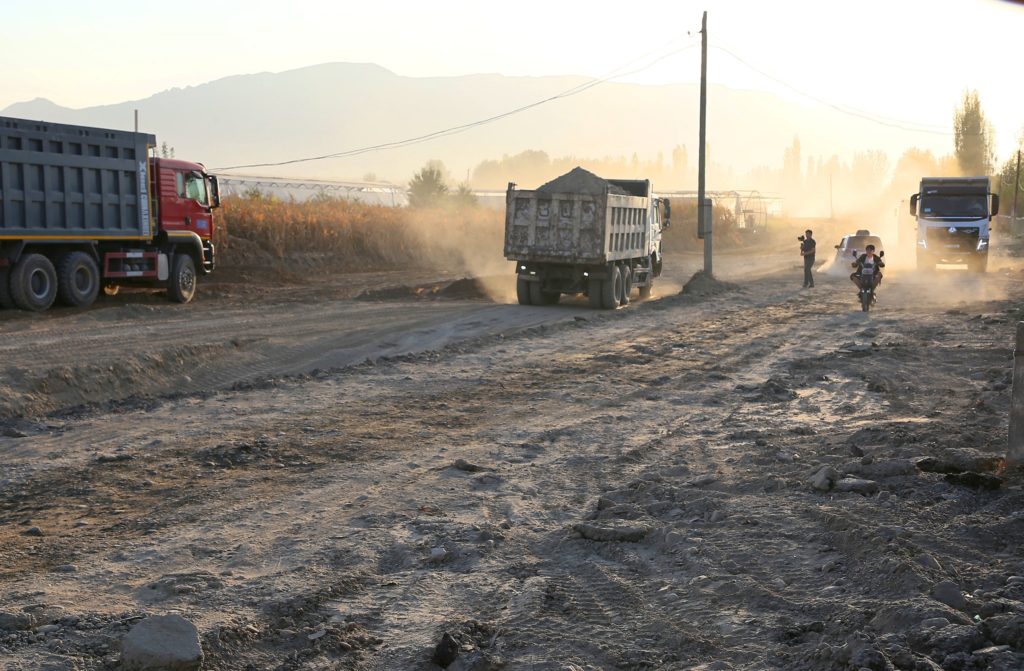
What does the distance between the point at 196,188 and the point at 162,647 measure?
68.5 feet

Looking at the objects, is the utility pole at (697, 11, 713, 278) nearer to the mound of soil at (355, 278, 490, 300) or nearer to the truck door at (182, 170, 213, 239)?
the mound of soil at (355, 278, 490, 300)

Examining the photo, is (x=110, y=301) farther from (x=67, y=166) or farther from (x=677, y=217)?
(x=677, y=217)

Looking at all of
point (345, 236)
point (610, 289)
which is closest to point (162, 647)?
point (610, 289)

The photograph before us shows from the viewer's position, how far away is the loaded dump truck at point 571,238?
21953 mm

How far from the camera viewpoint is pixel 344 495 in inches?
293

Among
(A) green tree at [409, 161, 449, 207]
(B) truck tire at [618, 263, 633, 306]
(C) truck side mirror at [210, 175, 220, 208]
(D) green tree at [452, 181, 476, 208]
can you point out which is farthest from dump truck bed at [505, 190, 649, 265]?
(D) green tree at [452, 181, 476, 208]

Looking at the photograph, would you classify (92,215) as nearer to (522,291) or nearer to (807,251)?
(522,291)

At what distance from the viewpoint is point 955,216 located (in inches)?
1283

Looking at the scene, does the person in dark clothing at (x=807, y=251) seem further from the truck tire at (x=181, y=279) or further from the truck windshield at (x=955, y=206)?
the truck tire at (x=181, y=279)

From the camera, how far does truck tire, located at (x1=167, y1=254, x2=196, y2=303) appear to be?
23.5m

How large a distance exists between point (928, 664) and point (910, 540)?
5.86 feet

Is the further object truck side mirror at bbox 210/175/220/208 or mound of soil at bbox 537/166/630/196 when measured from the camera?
truck side mirror at bbox 210/175/220/208

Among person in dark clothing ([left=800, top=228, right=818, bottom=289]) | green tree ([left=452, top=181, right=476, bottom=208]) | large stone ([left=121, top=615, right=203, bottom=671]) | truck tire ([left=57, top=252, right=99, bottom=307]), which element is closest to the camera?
large stone ([left=121, top=615, right=203, bottom=671])

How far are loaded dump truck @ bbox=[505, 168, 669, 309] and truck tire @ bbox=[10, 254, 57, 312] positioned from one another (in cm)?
912
